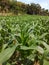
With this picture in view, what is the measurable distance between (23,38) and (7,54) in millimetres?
425

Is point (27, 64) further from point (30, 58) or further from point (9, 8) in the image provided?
point (9, 8)

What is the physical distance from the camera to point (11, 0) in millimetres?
42656

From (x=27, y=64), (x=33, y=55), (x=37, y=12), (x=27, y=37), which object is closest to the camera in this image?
(x=27, y=64)

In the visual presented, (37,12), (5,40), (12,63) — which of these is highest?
(12,63)

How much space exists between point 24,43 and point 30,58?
151mm

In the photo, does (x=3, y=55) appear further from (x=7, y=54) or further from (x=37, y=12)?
(x=37, y=12)

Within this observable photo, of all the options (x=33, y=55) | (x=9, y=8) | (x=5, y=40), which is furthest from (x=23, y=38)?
(x=9, y=8)

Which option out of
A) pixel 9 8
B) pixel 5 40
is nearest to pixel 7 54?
pixel 5 40

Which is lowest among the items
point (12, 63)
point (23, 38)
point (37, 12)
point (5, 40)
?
point (37, 12)

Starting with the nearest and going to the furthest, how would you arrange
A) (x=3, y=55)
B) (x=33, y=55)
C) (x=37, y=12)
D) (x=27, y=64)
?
(x=3, y=55)
(x=27, y=64)
(x=33, y=55)
(x=37, y=12)

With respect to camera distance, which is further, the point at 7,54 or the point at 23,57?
the point at 23,57

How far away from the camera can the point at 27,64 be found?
1751 millimetres

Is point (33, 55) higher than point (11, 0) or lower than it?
higher

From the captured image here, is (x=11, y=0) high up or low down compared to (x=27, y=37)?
down
